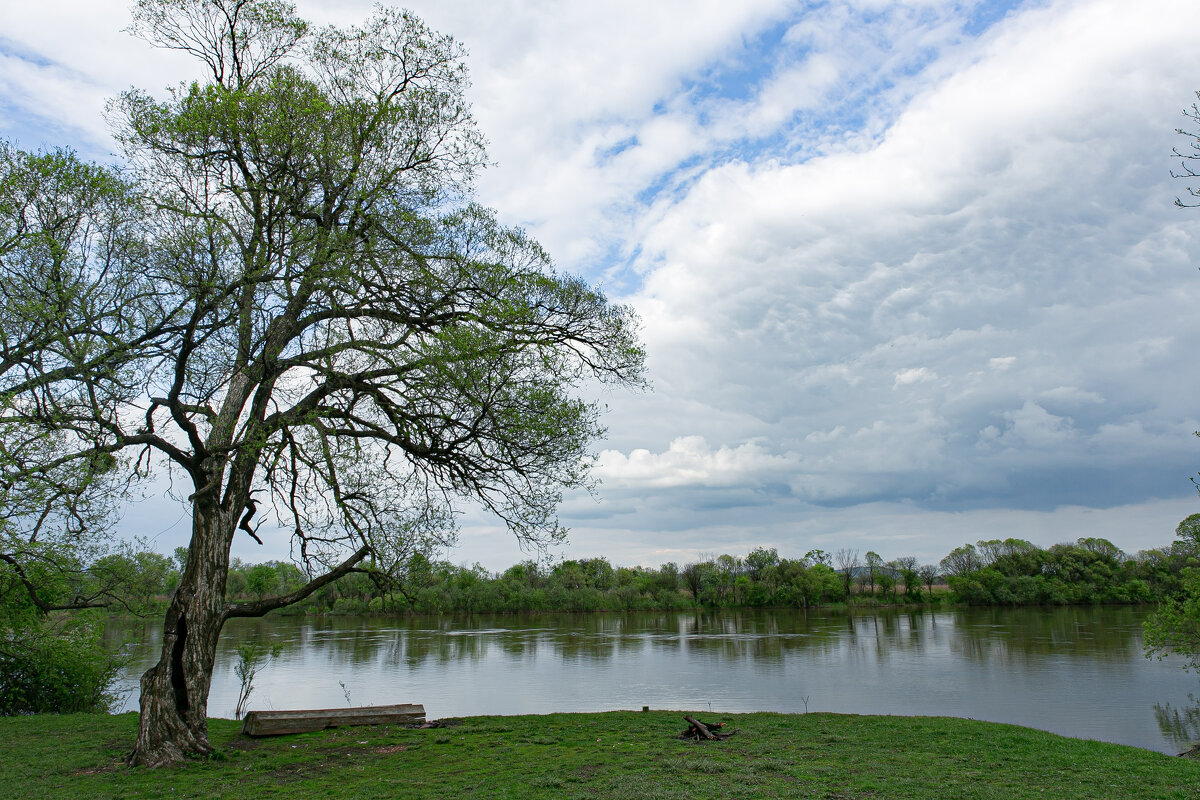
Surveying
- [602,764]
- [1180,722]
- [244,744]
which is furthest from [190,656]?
[1180,722]

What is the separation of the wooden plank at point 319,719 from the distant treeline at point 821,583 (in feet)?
183

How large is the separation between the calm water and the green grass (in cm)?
838

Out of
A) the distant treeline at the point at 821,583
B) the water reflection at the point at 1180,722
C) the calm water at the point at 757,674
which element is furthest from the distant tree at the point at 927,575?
the water reflection at the point at 1180,722

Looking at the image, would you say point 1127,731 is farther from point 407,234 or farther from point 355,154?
point 355,154

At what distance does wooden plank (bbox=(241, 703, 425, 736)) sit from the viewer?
12.8 m

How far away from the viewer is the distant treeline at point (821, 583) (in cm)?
8281

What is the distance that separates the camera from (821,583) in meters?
96.1

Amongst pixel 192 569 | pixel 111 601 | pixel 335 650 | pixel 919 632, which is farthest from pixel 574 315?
pixel 919 632

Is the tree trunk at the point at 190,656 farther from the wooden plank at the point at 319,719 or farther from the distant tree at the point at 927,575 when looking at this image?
the distant tree at the point at 927,575

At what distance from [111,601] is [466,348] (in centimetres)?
1167

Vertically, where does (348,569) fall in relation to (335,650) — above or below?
above

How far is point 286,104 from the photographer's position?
36.1ft

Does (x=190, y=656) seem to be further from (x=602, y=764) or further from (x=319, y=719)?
(x=602, y=764)

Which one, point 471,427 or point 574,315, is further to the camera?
point 574,315
